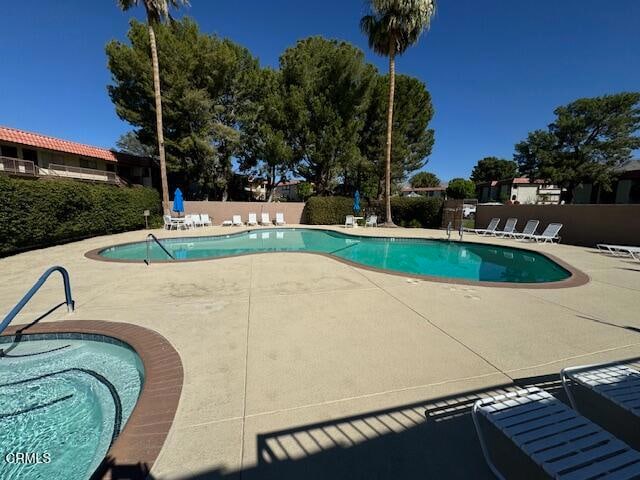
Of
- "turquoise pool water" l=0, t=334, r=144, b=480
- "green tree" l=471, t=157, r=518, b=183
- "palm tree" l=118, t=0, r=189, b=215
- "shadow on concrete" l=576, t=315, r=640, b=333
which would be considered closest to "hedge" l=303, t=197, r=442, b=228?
"palm tree" l=118, t=0, r=189, b=215

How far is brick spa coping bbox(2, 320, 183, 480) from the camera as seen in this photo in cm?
170

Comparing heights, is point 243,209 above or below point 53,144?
below

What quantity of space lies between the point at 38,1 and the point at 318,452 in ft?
63.0

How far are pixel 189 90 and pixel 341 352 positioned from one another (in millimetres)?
20685

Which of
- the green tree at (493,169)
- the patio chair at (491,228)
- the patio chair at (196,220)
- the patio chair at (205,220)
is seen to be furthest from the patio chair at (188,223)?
the green tree at (493,169)

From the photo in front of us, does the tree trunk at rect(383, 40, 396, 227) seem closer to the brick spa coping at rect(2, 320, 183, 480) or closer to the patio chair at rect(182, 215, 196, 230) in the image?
the patio chair at rect(182, 215, 196, 230)

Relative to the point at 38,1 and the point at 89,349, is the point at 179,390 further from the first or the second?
the point at 38,1

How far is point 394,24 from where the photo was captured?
1512 centimetres

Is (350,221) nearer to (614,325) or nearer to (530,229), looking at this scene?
(530,229)

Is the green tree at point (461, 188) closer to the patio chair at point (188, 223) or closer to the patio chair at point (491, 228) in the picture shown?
the patio chair at point (491, 228)

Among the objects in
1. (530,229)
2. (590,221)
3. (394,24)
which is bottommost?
(530,229)

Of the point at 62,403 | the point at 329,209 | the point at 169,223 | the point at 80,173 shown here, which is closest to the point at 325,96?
the point at 329,209

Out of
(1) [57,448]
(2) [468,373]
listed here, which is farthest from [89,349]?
(2) [468,373]

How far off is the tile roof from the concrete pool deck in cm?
1680
